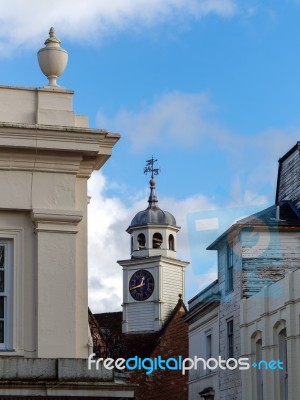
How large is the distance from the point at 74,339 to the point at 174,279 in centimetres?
7729

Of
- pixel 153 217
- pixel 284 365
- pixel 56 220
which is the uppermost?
pixel 153 217

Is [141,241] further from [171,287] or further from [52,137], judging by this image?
[52,137]

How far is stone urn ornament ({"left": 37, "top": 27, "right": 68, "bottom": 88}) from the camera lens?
19984 mm

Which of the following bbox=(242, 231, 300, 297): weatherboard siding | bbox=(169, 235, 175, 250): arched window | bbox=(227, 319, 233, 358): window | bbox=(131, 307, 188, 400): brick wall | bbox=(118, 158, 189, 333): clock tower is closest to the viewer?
bbox=(242, 231, 300, 297): weatherboard siding

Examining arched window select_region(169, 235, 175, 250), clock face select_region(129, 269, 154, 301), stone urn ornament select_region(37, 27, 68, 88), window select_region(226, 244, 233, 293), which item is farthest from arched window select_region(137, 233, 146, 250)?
stone urn ornament select_region(37, 27, 68, 88)

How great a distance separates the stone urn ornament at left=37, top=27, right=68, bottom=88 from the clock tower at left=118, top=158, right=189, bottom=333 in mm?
71184

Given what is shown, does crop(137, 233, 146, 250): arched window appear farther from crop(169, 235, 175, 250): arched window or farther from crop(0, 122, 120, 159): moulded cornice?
crop(0, 122, 120, 159): moulded cornice

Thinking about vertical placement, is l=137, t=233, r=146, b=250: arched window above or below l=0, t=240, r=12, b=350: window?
above

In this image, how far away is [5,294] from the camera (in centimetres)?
1886

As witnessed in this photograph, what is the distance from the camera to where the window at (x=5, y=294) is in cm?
1870

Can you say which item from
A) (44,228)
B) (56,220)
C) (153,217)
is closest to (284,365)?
(56,220)

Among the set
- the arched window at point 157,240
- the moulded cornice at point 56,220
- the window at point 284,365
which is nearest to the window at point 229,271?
the window at point 284,365

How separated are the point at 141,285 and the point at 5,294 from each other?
7566cm

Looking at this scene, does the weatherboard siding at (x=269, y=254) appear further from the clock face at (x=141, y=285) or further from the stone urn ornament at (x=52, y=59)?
the clock face at (x=141, y=285)
